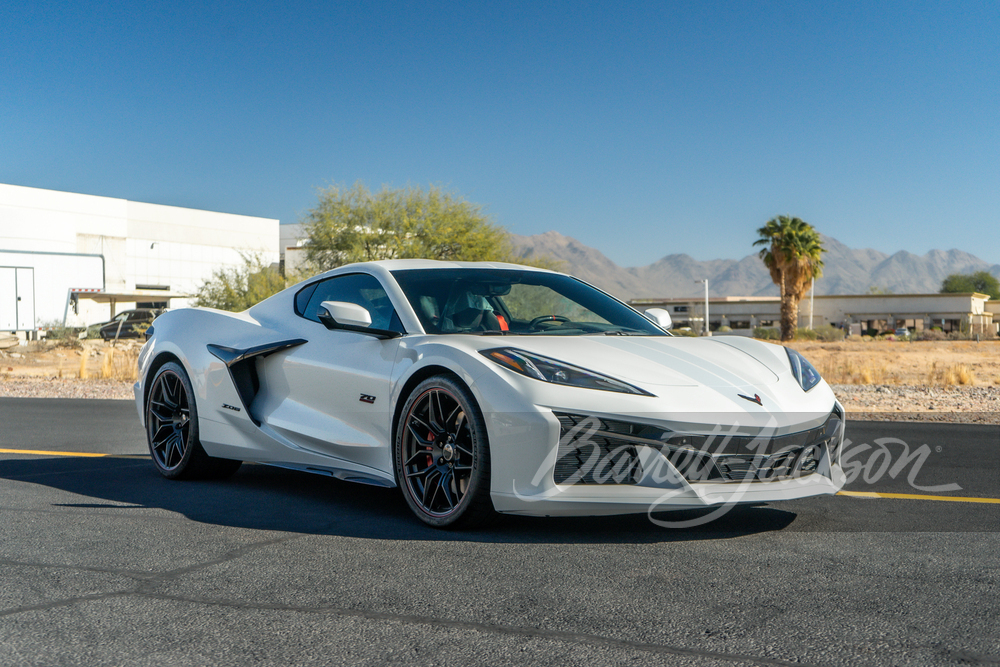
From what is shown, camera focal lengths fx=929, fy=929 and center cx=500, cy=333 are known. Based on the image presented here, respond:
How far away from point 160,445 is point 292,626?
3796 millimetres

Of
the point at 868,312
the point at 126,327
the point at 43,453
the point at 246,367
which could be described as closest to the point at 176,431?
the point at 246,367

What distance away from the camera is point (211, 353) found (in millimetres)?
6141

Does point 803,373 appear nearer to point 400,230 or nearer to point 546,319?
point 546,319

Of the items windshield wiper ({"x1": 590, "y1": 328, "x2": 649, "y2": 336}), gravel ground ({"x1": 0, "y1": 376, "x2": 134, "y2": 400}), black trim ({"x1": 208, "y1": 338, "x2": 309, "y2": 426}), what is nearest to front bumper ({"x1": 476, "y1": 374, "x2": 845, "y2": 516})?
windshield wiper ({"x1": 590, "y1": 328, "x2": 649, "y2": 336})

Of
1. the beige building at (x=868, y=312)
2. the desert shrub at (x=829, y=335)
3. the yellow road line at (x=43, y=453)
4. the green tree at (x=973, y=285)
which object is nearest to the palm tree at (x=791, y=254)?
the desert shrub at (x=829, y=335)

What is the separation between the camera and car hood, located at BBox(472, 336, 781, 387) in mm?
4379

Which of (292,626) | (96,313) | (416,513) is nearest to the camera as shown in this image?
(292,626)

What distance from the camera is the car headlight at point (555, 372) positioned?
4207mm

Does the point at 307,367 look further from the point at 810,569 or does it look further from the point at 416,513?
the point at 810,569

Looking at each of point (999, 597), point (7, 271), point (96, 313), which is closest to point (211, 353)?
point (999, 597)

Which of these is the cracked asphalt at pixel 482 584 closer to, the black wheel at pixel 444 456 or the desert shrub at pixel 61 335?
the black wheel at pixel 444 456

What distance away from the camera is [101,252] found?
64.0 m

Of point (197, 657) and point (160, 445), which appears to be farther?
point (160, 445)

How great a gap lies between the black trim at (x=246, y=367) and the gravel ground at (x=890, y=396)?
8.50 m
